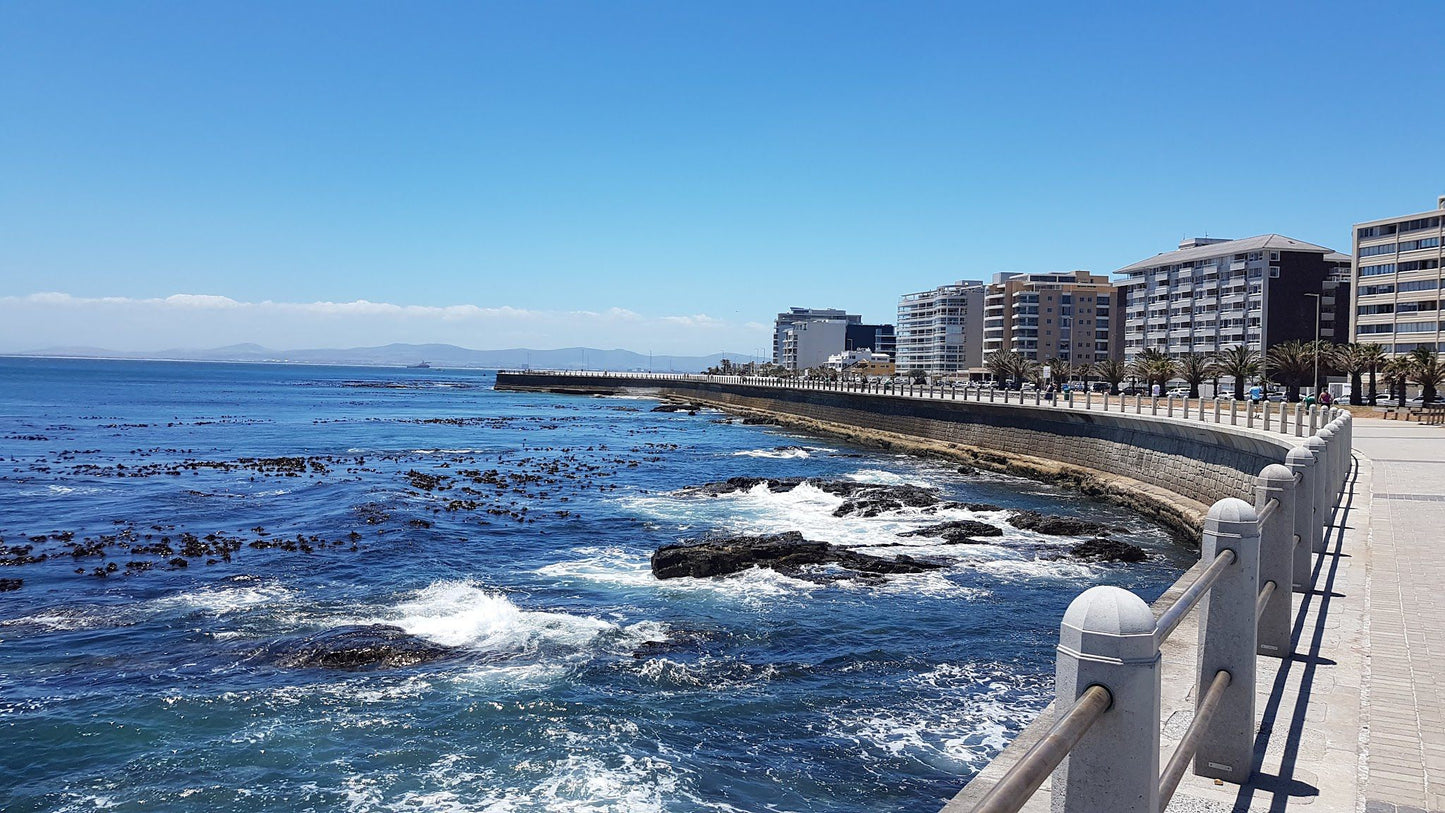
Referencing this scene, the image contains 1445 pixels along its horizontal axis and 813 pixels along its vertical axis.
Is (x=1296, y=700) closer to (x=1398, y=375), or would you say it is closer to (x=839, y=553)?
(x=839, y=553)

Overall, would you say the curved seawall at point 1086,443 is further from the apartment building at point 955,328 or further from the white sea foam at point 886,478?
the apartment building at point 955,328

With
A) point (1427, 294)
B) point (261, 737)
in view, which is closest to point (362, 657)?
point (261, 737)

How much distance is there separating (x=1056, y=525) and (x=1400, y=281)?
78524 mm

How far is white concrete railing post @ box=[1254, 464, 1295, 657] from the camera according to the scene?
6.20 m

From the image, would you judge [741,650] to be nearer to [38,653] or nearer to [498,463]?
[38,653]

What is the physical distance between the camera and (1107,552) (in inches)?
831

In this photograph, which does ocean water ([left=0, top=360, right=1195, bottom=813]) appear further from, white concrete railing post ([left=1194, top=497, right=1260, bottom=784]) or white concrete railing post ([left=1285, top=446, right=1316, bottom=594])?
white concrete railing post ([left=1194, top=497, right=1260, bottom=784])

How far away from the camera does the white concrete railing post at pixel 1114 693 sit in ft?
8.37

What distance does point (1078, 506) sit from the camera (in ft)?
99.1

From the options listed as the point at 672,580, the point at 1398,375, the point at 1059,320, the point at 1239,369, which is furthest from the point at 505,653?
the point at 1059,320

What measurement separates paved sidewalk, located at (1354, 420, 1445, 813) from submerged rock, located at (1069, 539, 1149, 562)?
250 inches

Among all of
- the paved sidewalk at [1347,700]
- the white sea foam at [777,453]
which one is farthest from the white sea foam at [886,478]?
the paved sidewalk at [1347,700]

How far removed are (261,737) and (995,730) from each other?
27.8 feet

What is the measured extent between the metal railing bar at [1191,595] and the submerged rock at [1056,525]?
68.8 ft
